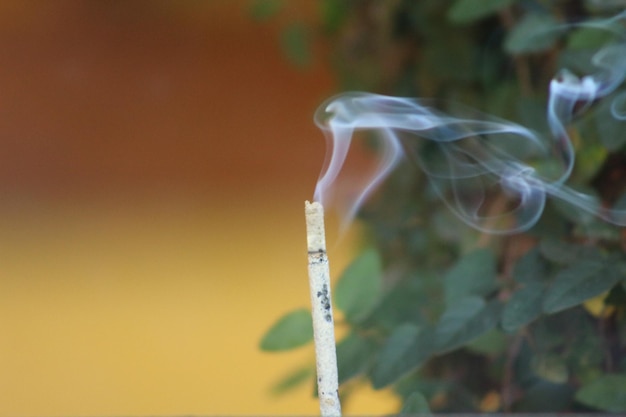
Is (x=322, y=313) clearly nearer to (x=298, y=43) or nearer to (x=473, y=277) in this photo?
(x=473, y=277)

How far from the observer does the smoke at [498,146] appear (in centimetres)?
100

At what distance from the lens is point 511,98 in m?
1.26

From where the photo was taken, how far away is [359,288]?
103 cm

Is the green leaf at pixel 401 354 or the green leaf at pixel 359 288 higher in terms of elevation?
the green leaf at pixel 359 288

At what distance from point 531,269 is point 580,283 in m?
0.11

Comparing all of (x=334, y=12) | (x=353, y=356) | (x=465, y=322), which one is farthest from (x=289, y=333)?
(x=334, y=12)

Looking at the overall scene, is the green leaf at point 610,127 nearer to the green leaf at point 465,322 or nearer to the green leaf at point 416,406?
the green leaf at point 465,322

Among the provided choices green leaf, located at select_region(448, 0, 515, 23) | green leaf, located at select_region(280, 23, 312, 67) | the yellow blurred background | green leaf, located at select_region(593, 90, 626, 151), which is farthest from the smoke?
the yellow blurred background

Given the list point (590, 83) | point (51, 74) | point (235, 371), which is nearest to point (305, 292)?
point (235, 371)

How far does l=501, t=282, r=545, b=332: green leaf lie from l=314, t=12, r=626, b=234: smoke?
0.44 feet

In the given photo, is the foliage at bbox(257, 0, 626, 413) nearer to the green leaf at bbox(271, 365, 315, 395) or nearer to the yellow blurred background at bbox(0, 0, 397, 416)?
the green leaf at bbox(271, 365, 315, 395)

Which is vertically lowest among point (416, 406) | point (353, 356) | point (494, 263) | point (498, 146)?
point (416, 406)

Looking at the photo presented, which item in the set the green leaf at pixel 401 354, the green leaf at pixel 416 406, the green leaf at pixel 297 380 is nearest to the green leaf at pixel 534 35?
the green leaf at pixel 401 354

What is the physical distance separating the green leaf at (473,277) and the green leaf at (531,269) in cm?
4
